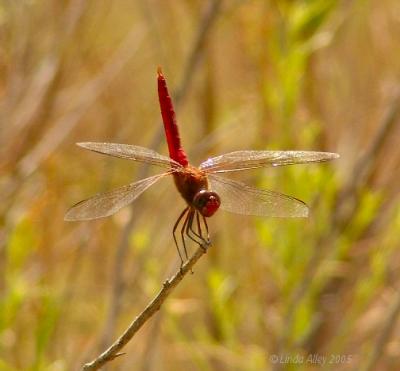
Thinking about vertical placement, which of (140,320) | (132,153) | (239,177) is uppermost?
(132,153)

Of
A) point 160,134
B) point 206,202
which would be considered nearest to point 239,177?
point 160,134

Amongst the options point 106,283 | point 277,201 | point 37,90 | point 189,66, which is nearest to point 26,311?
point 106,283

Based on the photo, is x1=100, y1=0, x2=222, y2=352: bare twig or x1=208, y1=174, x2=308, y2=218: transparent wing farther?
x1=100, y1=0, x2=222, y2=352: bare twig

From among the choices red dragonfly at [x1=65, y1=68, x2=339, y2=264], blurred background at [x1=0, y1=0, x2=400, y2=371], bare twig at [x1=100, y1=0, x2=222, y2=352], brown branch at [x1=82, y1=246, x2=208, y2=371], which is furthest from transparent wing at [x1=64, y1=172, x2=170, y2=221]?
bare twig at [x1=100, y1=0, x2=222, y2=352]

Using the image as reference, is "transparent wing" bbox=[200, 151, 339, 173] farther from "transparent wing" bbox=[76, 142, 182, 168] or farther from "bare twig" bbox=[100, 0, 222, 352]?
"bare twig" bbox=[100, 0, 222, 352]

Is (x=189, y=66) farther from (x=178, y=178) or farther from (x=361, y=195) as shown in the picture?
(x=178, y=178)

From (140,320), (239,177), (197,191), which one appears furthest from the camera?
(239,177)

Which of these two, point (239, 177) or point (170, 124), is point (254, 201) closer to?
point (170, 124)

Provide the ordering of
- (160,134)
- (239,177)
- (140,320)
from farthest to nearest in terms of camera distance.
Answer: (239,177)
(160,134)
(140,320)
